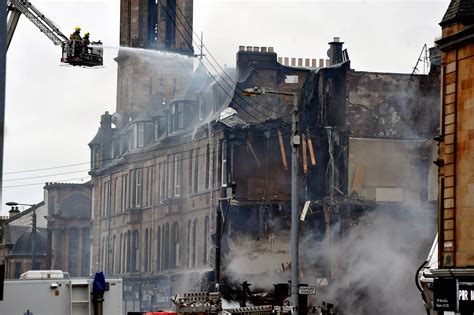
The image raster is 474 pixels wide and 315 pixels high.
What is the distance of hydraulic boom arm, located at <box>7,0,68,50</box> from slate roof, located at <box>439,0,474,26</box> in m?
10.8

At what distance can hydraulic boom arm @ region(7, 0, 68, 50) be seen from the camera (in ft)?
111

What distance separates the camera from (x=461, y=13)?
32.3 m

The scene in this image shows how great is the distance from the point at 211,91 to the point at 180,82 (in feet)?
84.6

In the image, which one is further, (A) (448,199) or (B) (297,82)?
(B) (297,82)

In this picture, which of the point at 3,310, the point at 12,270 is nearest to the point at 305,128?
the point at 3,310

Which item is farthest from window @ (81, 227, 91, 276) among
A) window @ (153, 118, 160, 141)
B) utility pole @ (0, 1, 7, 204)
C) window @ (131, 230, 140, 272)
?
utility pole @ (0, 1, 7, 204)

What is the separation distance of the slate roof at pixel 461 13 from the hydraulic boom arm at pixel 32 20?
1081 cm

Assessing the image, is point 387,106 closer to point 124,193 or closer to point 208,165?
point 208,165

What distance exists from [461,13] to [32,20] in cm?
1553

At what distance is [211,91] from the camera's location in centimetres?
7362

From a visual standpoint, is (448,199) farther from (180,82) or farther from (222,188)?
(180,82)

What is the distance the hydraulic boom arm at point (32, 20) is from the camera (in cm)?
3384

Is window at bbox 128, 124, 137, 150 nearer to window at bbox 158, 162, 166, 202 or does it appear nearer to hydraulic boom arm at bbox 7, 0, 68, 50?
window at bbox 158, 162, 166, 202

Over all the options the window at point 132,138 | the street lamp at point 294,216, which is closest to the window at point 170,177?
the window at point 132,138
